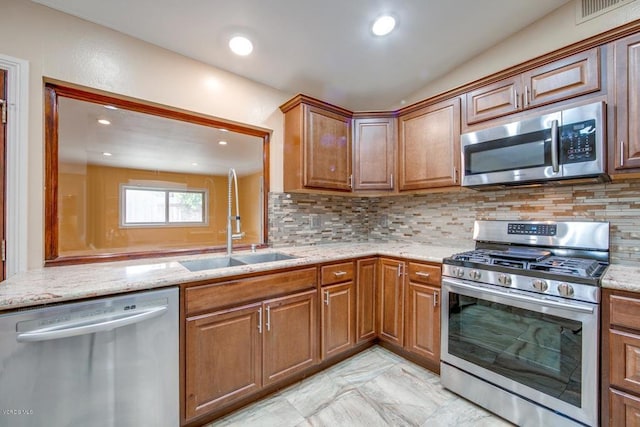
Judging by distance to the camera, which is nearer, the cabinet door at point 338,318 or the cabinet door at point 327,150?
the cabinet door at point 338,318

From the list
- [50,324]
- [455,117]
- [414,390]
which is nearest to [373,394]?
[414,390]

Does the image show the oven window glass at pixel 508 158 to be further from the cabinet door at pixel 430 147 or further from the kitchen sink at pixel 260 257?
the kitchen sink at pixel 260 257

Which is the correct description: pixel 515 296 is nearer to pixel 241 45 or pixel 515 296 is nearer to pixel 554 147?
pixel 554 147

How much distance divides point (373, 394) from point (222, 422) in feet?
3.22

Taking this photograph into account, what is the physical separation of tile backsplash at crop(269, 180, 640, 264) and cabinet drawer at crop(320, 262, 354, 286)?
67 cm

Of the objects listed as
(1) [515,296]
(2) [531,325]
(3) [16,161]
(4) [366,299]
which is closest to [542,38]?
(1) [515,296]

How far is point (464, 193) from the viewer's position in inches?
97.4

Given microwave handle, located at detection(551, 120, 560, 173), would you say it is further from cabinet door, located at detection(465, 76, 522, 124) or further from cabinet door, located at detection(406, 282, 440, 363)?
cabinet door, located at detection(406, 282, 440, 363)

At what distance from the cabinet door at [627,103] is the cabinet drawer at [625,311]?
756 millimetres

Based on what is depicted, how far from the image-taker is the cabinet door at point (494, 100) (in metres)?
1.90

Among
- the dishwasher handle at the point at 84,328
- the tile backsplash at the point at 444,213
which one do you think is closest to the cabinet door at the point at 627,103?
the tile backsplash at the point at 444,213

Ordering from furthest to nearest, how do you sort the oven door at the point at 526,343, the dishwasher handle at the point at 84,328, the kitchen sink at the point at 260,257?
the kitchen sink at the point at 260,257, the oven door at the point at 526,343, the dishwasher handle at the point at 84,328

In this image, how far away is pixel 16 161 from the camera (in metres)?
1.48

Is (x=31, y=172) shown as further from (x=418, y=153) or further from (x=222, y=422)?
(x=418, y=153)
